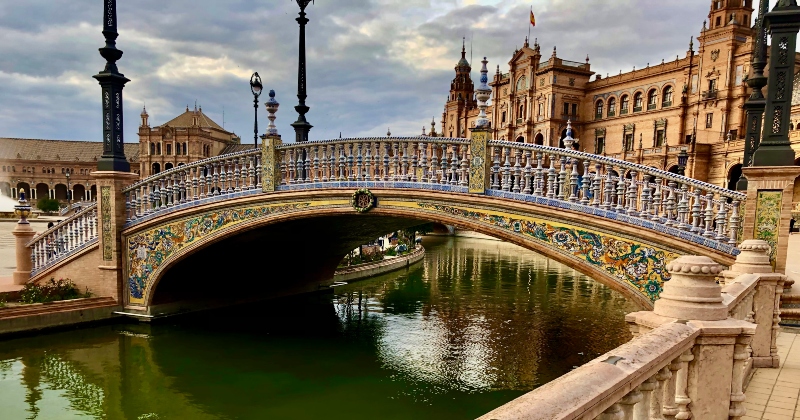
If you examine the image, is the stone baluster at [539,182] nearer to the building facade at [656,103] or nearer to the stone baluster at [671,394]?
the stone baluster at [671,394]

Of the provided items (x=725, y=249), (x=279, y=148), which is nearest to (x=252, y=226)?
(x=279, y=148)

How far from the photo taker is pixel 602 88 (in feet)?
179

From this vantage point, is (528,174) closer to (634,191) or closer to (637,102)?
(634,191)

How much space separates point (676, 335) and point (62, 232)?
44.1 ft

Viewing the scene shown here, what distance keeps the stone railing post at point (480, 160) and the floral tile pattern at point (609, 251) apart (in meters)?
0.61

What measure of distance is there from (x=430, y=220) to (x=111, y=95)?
26.1 feet

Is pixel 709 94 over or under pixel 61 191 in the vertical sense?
over

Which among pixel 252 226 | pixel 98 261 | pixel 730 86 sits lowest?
pixel 98 261

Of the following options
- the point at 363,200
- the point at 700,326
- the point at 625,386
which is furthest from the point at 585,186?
the point at 625,386

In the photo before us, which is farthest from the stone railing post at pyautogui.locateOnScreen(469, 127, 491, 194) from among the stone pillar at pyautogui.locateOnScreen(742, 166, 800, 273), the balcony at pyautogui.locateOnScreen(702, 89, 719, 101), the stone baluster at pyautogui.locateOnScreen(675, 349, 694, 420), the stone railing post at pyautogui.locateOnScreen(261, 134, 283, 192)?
the balcony at pyautogui.locateOnScreen(702, 89, 719, 101)

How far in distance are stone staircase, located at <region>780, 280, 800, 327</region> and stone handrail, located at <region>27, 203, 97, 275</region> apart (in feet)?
43.1

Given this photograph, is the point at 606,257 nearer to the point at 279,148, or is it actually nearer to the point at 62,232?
the point at 279,148

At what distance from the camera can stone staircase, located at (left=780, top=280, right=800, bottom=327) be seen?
7.29 m

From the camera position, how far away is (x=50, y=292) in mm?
11547
